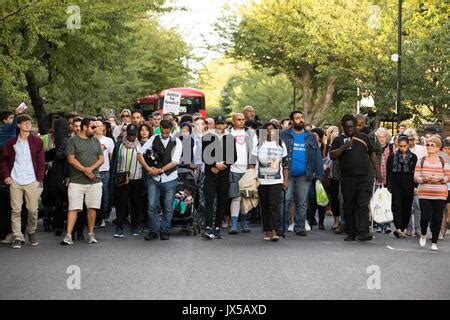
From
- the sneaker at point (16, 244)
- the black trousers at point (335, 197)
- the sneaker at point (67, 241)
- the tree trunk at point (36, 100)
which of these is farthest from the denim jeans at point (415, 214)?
the tree trunk at point (36, 100)

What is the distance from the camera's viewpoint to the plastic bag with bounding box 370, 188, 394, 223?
12.9m

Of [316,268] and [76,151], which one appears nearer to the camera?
[316,268]

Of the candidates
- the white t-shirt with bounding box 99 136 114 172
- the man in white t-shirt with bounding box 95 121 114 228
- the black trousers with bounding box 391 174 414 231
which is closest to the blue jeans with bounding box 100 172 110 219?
the man in white t-shirt with bounding box 95 121 114 228

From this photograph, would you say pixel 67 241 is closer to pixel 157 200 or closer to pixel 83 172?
pixel 83 172

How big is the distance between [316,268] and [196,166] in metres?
4.68

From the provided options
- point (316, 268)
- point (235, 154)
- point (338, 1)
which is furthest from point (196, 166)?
point (338, 1)

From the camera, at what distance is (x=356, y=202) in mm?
12703

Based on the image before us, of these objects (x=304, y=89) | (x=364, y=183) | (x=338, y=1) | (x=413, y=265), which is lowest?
(x=413, y=265)

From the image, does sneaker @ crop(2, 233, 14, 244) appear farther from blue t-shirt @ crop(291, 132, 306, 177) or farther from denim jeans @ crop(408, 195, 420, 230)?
denim jeans @ crop(408, 195, 420, 230)

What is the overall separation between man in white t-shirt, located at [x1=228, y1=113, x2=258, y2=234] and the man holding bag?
1437 mm
